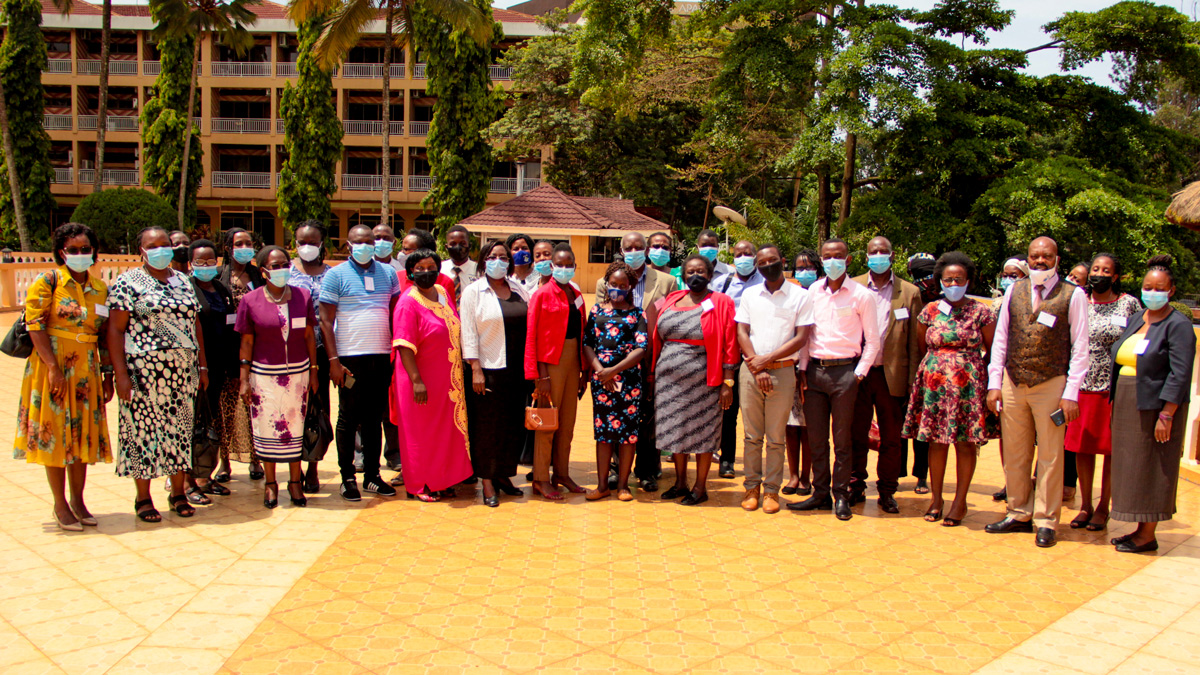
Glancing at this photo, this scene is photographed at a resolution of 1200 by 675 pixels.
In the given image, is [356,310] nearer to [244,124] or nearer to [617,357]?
[617,357]

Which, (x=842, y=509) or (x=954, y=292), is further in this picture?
(x=842, y=509)

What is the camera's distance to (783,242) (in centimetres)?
1772

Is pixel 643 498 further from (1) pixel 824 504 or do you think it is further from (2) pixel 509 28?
(2) pixel 509 28

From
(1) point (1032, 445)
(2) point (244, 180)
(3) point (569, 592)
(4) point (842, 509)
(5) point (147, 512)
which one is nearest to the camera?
(3) point (569, 592)

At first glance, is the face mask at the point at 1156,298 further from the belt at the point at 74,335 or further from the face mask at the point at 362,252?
the belt at the point at 74,335

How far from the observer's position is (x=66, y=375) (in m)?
5.16

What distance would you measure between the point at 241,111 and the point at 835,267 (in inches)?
1579

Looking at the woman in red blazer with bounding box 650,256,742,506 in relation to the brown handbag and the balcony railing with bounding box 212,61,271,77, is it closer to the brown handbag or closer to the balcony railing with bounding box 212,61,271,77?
the brown handbag

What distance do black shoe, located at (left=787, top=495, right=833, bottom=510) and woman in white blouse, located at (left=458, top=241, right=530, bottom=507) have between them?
2.06 m

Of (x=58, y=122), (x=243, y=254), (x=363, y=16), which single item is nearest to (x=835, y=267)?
(x=243, y=254)

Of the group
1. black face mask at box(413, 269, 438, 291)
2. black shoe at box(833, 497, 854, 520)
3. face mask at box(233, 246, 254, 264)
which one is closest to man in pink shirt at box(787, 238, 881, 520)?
black shoe at box(833, 497, 854, 520)

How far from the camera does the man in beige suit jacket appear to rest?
6.14m

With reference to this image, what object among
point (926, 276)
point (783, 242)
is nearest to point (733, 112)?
point (783, 242)

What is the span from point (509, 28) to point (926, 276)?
33.4m
